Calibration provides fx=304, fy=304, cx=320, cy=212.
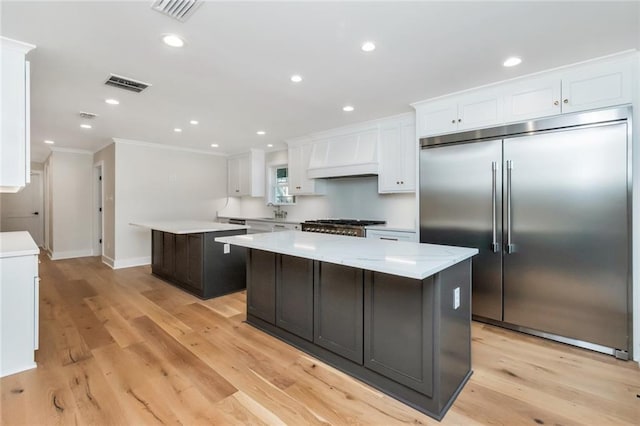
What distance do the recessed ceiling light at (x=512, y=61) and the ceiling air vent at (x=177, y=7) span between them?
2.34m

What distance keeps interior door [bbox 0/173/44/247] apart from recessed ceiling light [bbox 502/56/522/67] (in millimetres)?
10267

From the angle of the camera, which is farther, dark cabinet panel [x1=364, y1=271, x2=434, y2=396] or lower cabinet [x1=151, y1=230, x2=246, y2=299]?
lower cabinet [x1=151, y1=230, x2=246, y2=299]

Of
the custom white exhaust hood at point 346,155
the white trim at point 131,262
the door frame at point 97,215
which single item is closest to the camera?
the custom white exhaust hood at point 346,155

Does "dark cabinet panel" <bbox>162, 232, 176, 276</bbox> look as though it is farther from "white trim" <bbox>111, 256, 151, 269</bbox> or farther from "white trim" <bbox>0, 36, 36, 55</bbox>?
"white trim" <bbox>0, 36, 36, 55</bbox>

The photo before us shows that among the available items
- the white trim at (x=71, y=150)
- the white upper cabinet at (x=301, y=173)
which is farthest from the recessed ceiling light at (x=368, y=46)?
the white trim at (x=71, y=150)

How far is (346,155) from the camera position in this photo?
15.4 ft

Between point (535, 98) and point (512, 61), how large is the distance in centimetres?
50

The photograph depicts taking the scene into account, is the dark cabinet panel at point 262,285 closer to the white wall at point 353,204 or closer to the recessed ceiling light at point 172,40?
the recessed ceiling light at point 172,40

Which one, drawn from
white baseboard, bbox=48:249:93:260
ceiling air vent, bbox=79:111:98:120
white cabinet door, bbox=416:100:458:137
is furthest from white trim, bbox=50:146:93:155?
white cabinet door, bbox=416:100:458:137

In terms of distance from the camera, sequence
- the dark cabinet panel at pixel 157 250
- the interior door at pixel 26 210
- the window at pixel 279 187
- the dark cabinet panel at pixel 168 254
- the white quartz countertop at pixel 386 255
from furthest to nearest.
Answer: the interior door at pixel 26 210, the window at pixel 279 187, the dark cabinet panel at pixel 157 250, the dark cabinet panel at pixel 168 254, the white quartz countertop at pixel 386 255

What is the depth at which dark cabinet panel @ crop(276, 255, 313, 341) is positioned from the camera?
248cm

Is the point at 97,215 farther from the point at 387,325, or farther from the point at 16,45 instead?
the point at 387,325

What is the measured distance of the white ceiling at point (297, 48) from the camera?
73.5 inches

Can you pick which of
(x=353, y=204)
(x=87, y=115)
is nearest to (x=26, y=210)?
(x=87, y=115)
